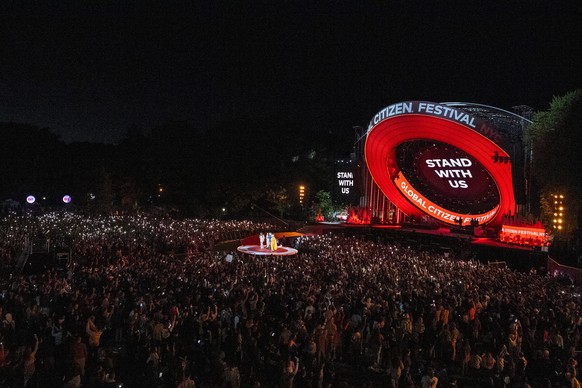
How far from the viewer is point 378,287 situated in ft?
45.5

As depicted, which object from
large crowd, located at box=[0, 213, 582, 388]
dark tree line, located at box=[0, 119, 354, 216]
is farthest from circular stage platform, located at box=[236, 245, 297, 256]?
dark tree line, located at box=[0, 119, 354, 216]

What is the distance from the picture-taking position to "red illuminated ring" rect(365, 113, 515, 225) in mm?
27656

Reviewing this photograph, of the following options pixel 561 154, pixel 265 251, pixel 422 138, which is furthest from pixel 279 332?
pixel 422 138

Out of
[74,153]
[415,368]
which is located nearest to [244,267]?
[415,368]

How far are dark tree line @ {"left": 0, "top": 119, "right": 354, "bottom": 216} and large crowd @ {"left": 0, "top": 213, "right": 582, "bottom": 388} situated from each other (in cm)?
3232

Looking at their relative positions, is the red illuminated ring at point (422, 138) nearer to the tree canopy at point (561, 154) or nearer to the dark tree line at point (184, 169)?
the tree canopy at point (561, 154)

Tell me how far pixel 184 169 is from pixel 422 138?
27.3m

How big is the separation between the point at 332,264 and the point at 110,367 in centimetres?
1202

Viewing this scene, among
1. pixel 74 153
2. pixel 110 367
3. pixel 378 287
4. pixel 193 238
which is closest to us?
pixel 110 367

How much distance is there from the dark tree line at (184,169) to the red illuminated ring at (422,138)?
1365 cm

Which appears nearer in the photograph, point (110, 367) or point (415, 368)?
point (110, 367)

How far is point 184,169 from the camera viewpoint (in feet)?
159

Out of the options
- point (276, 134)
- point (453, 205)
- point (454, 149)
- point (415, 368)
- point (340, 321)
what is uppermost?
point (276, 134)

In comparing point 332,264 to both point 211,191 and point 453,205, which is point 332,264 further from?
point 211,191
